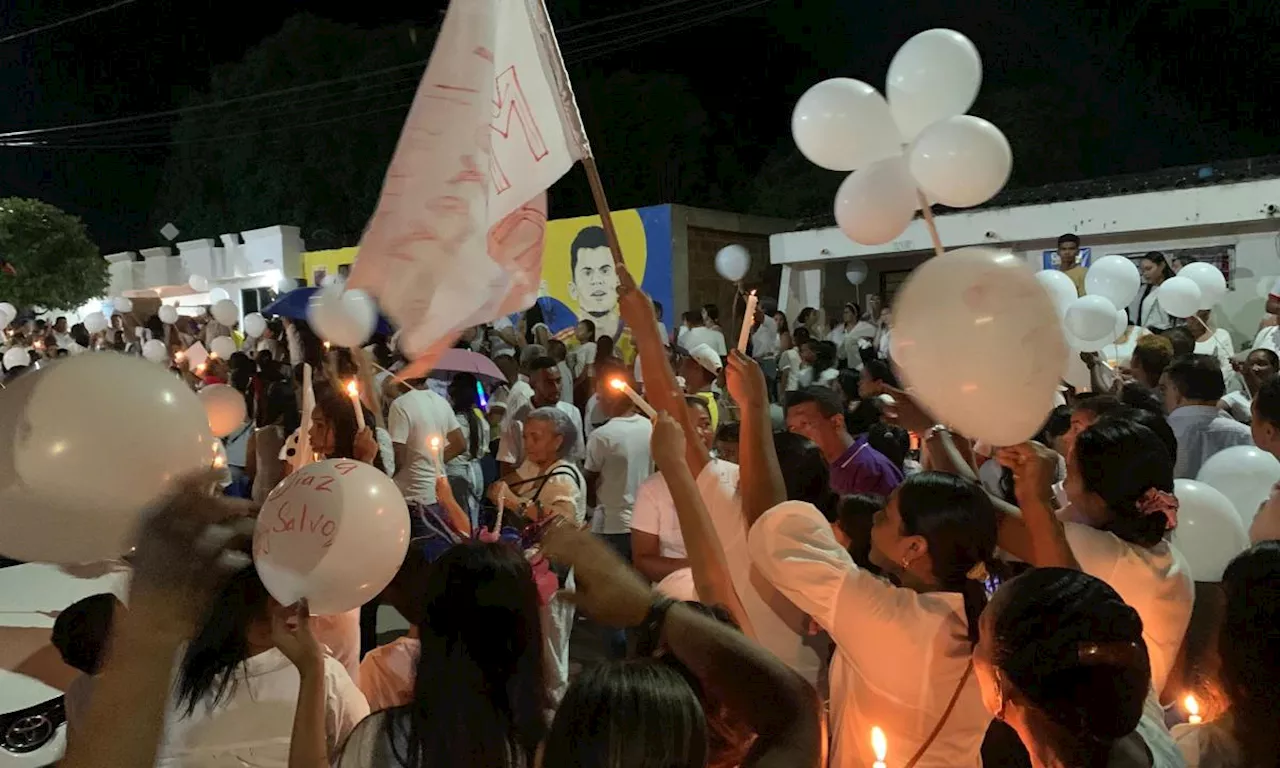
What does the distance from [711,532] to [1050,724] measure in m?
0.94

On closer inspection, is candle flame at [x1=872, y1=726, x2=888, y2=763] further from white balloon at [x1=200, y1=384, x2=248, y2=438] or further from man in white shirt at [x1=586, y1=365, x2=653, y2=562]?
white balloon at [x1=200, y1=384, x2=248, y2=438]

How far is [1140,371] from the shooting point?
605 cm

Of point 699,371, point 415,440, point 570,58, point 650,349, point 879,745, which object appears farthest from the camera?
point 570,58

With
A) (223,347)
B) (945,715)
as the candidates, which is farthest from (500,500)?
(223,347)

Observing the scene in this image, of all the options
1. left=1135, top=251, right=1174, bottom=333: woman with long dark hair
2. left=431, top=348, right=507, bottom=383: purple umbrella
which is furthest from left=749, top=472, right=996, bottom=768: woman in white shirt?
left=1135, top=251, right=1174, bottom=333: woman with long dark hair

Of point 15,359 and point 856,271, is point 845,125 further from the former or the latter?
point 856,271

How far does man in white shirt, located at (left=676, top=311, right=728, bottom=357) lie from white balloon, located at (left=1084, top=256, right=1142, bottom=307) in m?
4.16

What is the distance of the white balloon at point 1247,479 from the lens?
385 centimetres

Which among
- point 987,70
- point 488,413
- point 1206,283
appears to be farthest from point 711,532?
point 987,70

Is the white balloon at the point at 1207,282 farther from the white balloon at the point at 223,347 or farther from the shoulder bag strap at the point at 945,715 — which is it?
the white balloon at the point at 223,347

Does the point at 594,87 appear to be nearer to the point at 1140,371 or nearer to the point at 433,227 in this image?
the point at 1140,371

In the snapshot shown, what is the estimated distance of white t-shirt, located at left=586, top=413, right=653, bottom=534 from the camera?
5.36 meters

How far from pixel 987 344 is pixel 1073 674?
0.96m

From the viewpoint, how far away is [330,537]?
2330 millimetres
